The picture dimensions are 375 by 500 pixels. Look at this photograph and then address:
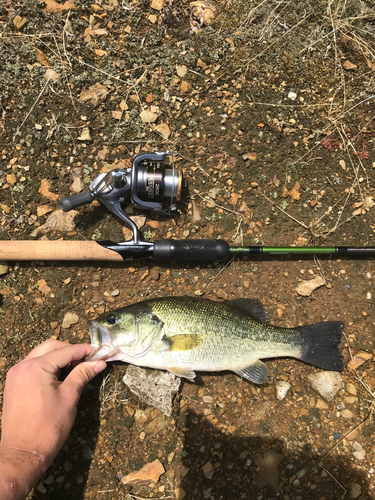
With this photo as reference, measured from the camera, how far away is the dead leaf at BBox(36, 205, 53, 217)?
365 centimetres

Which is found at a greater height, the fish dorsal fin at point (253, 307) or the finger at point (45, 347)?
the fish dorsal fin at point (253, 307)

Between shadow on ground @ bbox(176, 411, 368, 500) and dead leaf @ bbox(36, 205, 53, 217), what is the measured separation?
296 centimetres

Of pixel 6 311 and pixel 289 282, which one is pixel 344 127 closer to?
pixel 289 282

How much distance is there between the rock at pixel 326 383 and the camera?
3.27 metres

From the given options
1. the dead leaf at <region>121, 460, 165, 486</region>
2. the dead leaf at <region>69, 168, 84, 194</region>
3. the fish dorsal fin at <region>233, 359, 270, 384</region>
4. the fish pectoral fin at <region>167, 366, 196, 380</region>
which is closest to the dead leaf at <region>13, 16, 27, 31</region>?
the dead leaf at <region>69, 168, 84, 194</region>

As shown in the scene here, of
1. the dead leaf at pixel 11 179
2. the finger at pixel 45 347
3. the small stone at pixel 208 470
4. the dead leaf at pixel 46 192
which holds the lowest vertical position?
the small stone at pixel 208 470

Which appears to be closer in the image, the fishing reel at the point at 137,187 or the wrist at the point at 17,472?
the wrist at the point at 17,472

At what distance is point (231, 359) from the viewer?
10.2 feet

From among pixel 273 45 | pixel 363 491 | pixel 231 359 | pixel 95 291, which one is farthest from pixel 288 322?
pixel 273 45

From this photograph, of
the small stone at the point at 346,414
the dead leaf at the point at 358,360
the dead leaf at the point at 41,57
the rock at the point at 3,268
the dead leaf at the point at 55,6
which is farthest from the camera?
the dead leaf at the point at 55,6

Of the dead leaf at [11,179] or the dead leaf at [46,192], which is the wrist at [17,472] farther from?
the dead leaf at [11,179]

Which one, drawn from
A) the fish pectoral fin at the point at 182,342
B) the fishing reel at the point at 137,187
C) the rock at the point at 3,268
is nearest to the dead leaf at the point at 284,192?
Answer: the fishing reel at the point at 137,187

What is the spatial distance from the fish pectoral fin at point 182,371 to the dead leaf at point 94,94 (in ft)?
10.8

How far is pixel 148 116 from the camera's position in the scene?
12.6ft
